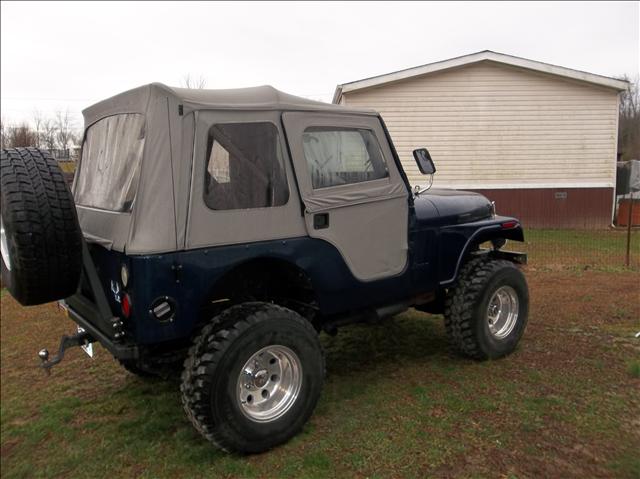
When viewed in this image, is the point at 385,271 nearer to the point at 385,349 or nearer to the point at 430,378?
the point at 430,378

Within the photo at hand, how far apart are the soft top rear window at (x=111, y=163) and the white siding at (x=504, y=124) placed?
1050cm

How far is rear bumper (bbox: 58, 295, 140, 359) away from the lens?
9.75ft

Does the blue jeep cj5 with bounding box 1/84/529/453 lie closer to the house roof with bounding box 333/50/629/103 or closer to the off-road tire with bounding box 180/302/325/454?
the off-road tire with bounding box 180/302/325/454

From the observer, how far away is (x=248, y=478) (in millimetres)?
2990

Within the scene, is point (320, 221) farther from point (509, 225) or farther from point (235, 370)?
point (509, 225)

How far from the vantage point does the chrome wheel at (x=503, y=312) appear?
4.68 m

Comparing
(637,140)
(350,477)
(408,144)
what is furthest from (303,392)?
(637,140)

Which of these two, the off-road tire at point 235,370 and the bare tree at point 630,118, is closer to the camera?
the off-road tire at point 235,370

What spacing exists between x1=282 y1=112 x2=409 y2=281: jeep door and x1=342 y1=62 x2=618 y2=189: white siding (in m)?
9.91

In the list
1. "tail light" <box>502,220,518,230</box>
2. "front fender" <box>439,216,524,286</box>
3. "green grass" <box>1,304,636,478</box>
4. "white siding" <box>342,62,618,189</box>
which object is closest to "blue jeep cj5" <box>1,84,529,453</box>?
"front fender" <box>439,216,524,286</box>

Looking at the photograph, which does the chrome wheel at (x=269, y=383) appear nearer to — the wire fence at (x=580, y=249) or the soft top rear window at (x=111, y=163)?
the soft top rear window at (x=111, y=163)

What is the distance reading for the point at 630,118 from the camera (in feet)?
47.8

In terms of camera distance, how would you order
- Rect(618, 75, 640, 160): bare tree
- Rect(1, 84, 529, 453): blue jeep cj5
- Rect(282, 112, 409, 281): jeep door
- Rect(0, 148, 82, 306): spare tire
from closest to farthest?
1. Rect(0, 148, 82, 306): spare tire
2. Rect(1, 84, 529, 453): blue jeep cj5
3. Rect(282, 112, 409, 281): jeep door
4. Rect(618, 75, 640, 160): bare tree

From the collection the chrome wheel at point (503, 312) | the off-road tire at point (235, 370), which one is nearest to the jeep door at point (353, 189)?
the off-road tire at point (235, 370)
